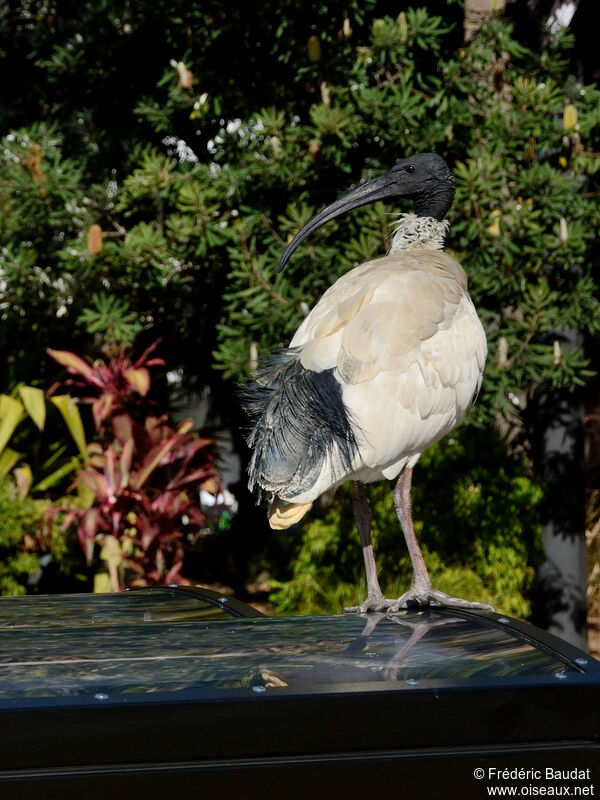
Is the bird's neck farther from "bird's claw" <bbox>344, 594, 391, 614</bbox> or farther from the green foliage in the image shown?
the green foliage

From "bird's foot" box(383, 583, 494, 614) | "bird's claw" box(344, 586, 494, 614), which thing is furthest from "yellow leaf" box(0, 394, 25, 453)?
"bird's foot" box(383, 583, 494, 614)

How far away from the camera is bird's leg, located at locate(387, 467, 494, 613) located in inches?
132

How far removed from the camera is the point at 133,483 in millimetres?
7148

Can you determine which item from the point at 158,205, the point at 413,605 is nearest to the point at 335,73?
the point at 158,205

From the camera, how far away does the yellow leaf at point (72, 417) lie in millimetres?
7570

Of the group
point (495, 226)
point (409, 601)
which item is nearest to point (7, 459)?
point (495, 226)

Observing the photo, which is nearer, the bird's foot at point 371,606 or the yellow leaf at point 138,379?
the bird's foot at point 371,606

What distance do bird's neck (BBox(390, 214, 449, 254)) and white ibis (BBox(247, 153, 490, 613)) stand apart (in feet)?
1.06

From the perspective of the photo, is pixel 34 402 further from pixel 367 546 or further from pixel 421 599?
pixel 421 599

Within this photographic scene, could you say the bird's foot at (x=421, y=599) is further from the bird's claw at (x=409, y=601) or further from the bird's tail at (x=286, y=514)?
the bird's tail at (x=286, y=514)

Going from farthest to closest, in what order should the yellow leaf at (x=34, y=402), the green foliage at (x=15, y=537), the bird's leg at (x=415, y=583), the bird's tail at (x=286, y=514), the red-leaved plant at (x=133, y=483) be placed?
the yellow leaf at (x=34, y=402), the green foliage at (x=15, y=537), the red-leaved plant at (x=133, y=483), the bird's tail at (x=286, y=514), the bird's leg at (x=415, y=583)

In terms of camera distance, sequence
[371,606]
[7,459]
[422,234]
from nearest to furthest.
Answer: [371,606] → [422,234] → [7,459]

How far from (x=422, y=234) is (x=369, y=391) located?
112 cm

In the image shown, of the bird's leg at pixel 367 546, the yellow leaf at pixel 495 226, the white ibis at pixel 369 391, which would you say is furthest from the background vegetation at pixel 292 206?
the bird's leg at pixel 367 546
